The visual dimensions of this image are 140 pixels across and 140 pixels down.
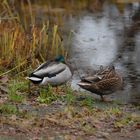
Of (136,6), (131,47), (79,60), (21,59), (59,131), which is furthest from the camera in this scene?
(136,6)

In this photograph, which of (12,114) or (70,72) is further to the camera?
(70,72)

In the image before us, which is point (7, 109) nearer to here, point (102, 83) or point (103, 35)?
point (102, 83)

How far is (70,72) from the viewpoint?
29.6 ft

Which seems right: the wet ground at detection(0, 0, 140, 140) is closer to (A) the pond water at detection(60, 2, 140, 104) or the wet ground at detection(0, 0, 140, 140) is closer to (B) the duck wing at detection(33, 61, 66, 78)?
(A) the pond water at detection(60, 2, 140, 104)

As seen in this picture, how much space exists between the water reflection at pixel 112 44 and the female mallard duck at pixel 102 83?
533 mm

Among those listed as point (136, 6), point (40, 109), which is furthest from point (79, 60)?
point (136, 6)

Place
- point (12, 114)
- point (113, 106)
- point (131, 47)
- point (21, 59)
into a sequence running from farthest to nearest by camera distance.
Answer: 1. point (131, 47)
2. point (21, 59)
3. point (113, 106)
4. point (12, 114)

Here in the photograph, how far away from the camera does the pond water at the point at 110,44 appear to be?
1127cm

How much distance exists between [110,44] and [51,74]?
19.8ft

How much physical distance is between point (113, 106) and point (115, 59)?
4363 millimetres

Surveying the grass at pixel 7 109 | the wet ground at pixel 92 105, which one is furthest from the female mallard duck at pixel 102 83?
the grass at pixel 7 109

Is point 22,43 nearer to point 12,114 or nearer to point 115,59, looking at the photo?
point 115,59

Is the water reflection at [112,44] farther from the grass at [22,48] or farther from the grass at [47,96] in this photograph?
the grass at [47,96]

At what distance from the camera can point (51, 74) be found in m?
8.76
